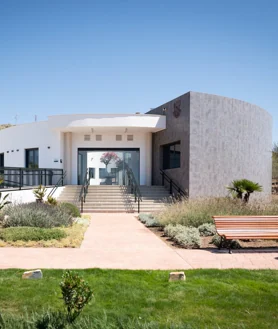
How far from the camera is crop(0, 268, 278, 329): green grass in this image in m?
4.07

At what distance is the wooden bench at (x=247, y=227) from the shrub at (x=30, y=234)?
399 centimetres

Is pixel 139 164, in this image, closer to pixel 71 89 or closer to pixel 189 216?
pixel 71 89

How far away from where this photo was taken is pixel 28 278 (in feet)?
17.8

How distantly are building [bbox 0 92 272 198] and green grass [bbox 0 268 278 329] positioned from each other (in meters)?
12.8

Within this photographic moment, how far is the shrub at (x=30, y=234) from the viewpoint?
29.6ft

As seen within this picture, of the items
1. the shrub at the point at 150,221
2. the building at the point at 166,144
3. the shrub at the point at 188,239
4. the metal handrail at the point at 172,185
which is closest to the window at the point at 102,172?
the building at the point at 166,144

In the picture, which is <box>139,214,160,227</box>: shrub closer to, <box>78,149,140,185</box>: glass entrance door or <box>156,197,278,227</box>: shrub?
<box>156,197,278,227</box>: shrub

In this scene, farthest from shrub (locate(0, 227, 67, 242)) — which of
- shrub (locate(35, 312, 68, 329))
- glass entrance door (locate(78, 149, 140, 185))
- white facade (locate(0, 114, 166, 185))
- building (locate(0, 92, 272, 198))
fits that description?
glass entrance door (locate(78, 149, 140, 185))

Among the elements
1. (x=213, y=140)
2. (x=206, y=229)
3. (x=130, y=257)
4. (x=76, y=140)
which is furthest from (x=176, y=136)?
(x=130, y=257)

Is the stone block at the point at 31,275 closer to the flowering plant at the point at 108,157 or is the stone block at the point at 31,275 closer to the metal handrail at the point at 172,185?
the metal handrail at the point at 172,185

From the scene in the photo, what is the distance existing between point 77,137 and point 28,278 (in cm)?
1852

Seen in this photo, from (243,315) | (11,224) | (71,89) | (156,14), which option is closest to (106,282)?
(243,315)

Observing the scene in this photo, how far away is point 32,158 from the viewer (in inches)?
997

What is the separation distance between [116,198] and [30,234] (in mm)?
10808
